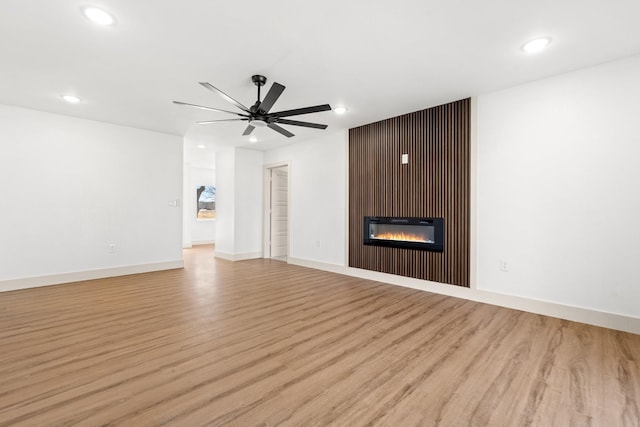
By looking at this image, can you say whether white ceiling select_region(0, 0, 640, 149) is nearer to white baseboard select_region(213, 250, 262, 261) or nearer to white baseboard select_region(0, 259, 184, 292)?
white baseboard select_region(0, 259, 184, 292)

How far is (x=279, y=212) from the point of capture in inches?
290

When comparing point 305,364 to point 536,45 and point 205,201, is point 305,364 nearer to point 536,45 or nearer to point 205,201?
point 536,45

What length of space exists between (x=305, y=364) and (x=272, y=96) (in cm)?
239

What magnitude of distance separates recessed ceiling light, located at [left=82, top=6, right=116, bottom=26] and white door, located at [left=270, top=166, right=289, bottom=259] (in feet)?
15.9

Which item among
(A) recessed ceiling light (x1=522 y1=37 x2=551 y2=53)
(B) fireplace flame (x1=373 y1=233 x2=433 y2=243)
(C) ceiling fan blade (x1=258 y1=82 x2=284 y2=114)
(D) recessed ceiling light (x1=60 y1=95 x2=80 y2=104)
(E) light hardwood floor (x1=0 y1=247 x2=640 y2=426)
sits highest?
(D) recessed ceiling light (x1=60 y1=95 x2=80 y2=104)

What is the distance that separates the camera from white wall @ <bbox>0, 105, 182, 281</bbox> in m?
4.30

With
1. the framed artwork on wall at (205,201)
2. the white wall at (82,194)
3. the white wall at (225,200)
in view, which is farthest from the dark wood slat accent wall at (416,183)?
the framed artwork on wall at (205,201)

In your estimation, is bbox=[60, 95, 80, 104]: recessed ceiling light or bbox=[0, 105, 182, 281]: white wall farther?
bbox=[0, 105, 182, 281]: white wall

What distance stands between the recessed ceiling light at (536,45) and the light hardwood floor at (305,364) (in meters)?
2.66

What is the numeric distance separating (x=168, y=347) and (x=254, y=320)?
2.76 ft

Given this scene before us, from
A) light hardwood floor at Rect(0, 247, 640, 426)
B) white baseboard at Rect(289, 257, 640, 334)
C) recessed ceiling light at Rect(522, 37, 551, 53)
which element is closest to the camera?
light hardwood floor at Rect(0, 247, 640, 426)

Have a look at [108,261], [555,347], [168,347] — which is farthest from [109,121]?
[555,347]

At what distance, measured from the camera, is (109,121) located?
16.4ft

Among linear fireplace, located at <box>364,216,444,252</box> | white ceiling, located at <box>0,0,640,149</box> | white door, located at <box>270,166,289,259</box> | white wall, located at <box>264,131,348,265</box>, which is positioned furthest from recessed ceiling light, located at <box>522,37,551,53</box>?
white door, located at <box>270,166,289,259</box>
